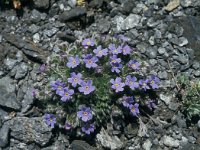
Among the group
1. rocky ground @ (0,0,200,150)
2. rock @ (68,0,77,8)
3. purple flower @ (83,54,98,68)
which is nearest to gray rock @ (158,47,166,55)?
rocky ground @ (0,0,200,150)

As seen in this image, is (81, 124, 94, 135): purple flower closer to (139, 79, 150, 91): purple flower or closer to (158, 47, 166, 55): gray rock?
(139, 79, 150, 91): purple flower

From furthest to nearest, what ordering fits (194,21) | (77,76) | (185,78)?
(194,21) < (185,78) < (77,76)

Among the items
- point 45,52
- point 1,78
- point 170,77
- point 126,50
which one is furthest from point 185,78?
point 1,78

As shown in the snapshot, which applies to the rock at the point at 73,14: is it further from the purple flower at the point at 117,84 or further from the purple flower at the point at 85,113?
the purple flower at the point at 85,113

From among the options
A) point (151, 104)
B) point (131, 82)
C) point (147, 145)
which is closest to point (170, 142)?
point (147, 145)

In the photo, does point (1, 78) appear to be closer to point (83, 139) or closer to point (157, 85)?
point (83, 139)

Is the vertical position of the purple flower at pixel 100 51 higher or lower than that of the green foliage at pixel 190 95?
higher

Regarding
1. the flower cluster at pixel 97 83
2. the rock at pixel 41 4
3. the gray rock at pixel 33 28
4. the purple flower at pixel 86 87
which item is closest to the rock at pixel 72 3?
the rock at pixel 41 4
